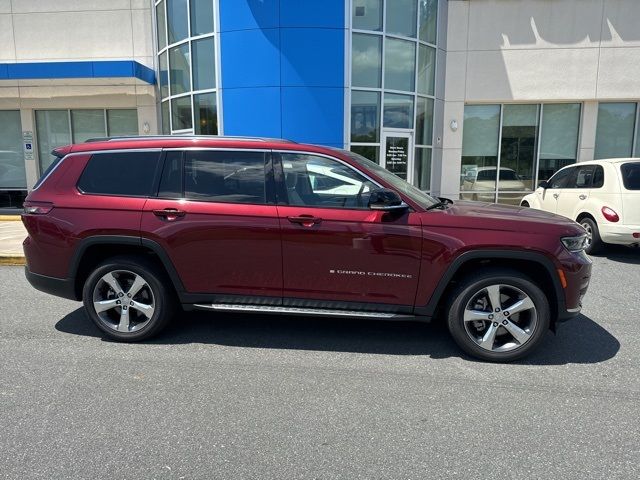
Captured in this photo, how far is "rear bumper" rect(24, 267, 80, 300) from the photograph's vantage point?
13.6 ft

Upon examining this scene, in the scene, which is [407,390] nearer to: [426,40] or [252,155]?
[252,155]

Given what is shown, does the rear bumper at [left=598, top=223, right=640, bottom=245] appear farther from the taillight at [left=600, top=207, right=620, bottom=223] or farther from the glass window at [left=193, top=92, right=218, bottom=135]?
the glass window at [left=193, top=92, right=218, bottom=135]

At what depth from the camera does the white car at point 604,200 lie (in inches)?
280

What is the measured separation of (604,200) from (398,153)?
556cm

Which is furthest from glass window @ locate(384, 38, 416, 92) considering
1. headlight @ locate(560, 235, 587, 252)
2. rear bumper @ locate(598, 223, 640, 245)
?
headlight @ locate(560, 235, 587, 252)

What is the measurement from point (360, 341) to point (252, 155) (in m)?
1.96

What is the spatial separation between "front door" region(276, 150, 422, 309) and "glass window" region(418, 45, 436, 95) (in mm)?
9617

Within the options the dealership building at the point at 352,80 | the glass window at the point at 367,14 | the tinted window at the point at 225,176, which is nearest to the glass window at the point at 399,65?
the dealership building at the point at 352,80

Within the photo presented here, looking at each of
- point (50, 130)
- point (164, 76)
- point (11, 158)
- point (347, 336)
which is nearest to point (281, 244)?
point (347, 336)

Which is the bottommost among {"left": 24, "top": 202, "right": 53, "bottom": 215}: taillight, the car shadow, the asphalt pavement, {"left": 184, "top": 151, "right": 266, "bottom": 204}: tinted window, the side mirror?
the asphalt pavement

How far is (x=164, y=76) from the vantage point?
13070 millimetres

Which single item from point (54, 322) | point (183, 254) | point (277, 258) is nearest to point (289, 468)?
point (277, 258)

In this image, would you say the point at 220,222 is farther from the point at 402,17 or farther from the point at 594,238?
the point at 402,17

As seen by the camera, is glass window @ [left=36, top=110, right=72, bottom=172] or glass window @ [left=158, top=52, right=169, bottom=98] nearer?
glass window @ [left=158, top=52, right=169, bottom=98]
